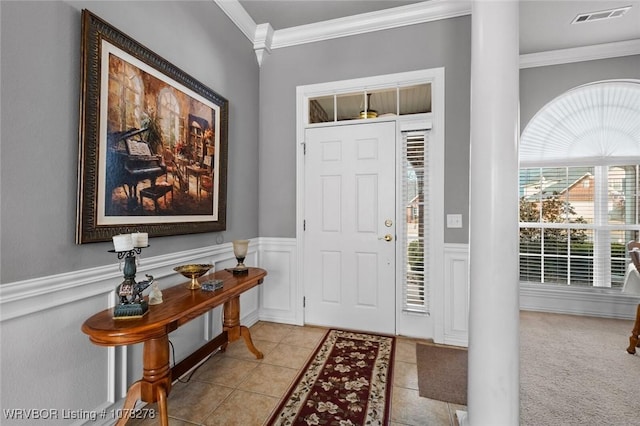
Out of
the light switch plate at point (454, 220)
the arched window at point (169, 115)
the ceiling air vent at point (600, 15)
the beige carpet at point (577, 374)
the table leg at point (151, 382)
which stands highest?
the ceiling air vent at point (600, 15)

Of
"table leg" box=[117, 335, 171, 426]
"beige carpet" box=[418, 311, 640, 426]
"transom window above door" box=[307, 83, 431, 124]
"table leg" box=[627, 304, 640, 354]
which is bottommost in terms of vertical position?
"beige carpet" box=[418, 311, 640, 426]

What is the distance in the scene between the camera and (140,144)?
1.75 meters

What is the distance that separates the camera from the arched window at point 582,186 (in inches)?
135

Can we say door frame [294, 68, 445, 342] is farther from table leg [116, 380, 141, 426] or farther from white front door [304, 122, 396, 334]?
table leg [116, 380, 141, 426]

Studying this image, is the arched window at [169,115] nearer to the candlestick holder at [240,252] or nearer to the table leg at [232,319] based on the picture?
the candlestick holder at [240,252]

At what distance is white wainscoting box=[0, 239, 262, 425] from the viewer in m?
1.22

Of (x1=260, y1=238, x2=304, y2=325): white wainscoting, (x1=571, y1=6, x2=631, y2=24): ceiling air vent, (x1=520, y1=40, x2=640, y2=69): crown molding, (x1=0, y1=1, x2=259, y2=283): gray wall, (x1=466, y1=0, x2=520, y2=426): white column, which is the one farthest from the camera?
(x1=520, y1=40, x2=640, y2=69): crown molding

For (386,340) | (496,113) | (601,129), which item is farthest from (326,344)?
(601,129)

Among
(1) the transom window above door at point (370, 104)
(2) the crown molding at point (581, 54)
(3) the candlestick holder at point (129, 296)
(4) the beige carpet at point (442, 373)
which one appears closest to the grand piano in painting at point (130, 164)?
(3) the candlestick holder at point (129, 296)

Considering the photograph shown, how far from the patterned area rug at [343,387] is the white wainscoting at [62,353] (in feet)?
3.03

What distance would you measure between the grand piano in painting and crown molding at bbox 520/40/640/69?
4214 millimetres

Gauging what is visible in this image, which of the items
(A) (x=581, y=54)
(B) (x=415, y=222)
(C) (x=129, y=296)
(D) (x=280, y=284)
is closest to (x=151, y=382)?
(C) (x=129, y=296)

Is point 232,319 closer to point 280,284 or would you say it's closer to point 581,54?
point 280,284

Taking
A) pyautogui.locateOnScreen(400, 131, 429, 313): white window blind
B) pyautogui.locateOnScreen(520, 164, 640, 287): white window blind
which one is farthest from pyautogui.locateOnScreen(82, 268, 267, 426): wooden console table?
pyautogui.locateOnScreen(520, 164, 640, 287): white window blind
